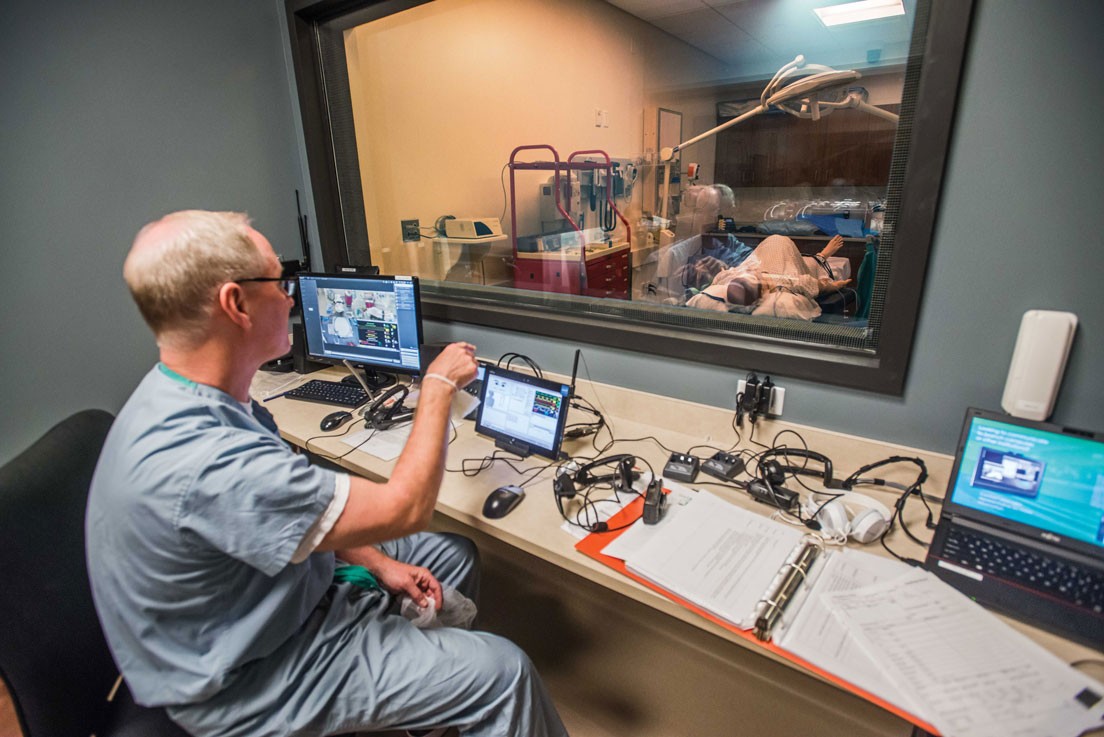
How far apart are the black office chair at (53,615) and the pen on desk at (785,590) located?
0.99m

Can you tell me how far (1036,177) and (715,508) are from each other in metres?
0.89

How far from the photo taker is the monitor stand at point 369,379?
190 cm

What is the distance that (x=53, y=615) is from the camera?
87cm

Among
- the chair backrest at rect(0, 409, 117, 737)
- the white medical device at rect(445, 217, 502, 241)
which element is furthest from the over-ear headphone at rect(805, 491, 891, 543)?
the white medical device at rect(445, 217, 502, 241)

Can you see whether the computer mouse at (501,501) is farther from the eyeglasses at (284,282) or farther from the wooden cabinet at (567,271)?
the wooden cabinet at (567,271)

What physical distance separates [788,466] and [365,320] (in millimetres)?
1387

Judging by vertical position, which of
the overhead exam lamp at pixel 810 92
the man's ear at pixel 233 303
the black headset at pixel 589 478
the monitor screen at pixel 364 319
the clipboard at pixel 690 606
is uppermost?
the overhead exam lamp at pixel 810 92

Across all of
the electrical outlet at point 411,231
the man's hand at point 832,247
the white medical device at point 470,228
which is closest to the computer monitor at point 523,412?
the white medical device at point 470,228

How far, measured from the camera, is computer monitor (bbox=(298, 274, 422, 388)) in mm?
1740

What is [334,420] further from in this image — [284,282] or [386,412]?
[284,282]

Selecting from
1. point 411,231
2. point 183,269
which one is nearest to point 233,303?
point 183,269

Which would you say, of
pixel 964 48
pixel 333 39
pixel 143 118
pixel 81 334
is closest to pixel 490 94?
pixel 333 39

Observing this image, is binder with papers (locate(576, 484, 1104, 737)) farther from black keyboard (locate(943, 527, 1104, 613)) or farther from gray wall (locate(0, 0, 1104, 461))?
gray wall (locate(0, 0, 1104, 461))

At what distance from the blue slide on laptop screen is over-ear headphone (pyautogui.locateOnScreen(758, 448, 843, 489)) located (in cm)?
26
